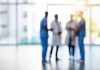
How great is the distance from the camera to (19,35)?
978 inches

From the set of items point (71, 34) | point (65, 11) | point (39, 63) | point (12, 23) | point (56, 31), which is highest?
point (65, 11)

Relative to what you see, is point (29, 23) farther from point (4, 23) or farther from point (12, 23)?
point (4, 23)

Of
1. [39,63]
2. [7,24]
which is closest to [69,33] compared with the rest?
[39,63]

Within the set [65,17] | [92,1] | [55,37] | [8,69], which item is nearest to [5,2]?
[65,17]

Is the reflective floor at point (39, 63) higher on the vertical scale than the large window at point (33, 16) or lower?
lower

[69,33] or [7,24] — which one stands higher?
[7,24]

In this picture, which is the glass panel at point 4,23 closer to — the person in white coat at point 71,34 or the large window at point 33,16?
the large window at point 33,16

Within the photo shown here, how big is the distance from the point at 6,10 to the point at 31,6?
193 cm

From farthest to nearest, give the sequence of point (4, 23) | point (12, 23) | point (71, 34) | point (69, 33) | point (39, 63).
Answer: point (4, 23) < point (12, 23) < point (69, 33) < point (71, 34) < point (39, 63)

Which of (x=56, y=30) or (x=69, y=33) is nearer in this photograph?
(x=56, y=30)

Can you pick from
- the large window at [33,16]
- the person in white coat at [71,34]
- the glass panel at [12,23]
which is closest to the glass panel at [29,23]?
the large window at [33,16]

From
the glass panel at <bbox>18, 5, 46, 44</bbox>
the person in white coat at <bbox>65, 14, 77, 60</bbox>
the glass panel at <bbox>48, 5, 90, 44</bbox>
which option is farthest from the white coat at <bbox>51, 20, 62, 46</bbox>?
the glass panel at <bbox>18, 5, 46, 44</bbox>

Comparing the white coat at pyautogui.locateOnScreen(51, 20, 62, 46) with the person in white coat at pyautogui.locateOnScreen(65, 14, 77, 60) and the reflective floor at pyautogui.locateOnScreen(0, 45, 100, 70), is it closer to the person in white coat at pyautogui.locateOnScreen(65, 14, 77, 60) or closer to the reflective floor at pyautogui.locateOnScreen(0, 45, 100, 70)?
the person in white coat at pyautogui.locateOnScreen(65, 14, 77, 60)

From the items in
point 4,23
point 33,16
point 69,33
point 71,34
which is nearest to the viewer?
point 71,34
